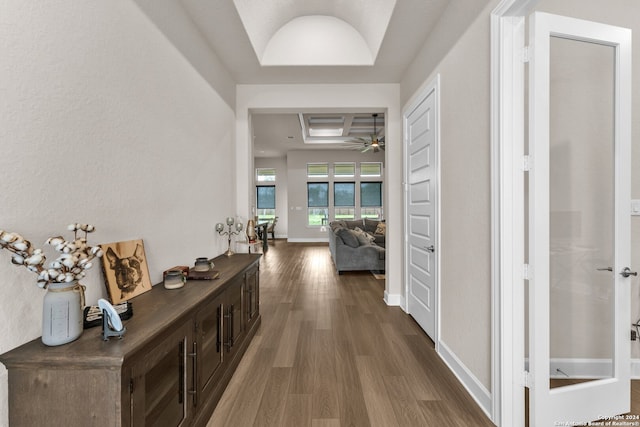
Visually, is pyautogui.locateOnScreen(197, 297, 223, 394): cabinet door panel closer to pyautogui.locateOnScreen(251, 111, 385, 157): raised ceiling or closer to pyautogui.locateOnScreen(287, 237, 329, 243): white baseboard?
pyautogui.locateOnScreen(251, 111, 385, 157): raised ceiling

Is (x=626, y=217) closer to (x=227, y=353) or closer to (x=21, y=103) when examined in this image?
(x=227, y=353)

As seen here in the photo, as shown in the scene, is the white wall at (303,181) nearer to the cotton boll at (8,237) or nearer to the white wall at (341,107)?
the white wall at (341,107)

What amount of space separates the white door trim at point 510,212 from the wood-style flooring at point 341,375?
355 millimetres

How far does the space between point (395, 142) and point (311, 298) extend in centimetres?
252

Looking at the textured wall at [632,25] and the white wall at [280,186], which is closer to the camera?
the textured wall at [632,25]

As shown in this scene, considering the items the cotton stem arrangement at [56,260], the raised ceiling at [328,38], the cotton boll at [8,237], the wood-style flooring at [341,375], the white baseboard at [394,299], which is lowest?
the wood-style flooring at [341,375]

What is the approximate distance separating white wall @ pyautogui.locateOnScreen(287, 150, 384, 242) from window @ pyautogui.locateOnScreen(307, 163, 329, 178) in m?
0.13

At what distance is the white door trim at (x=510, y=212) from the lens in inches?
63.0


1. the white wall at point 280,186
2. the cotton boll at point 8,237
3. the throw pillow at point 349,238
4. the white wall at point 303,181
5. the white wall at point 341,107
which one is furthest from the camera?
the white wall at point 280,186

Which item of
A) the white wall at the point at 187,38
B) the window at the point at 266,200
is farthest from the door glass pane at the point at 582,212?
the window at the point at 266,200

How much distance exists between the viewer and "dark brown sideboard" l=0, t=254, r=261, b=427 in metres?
0.99

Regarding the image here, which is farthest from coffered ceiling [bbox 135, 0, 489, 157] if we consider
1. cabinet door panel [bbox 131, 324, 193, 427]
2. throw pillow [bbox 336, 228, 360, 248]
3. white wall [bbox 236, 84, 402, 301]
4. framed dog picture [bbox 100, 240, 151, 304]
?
throw pillow [bbox 336, 228, 360, 248]

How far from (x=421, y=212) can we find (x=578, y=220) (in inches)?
51.3

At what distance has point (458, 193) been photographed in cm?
216
